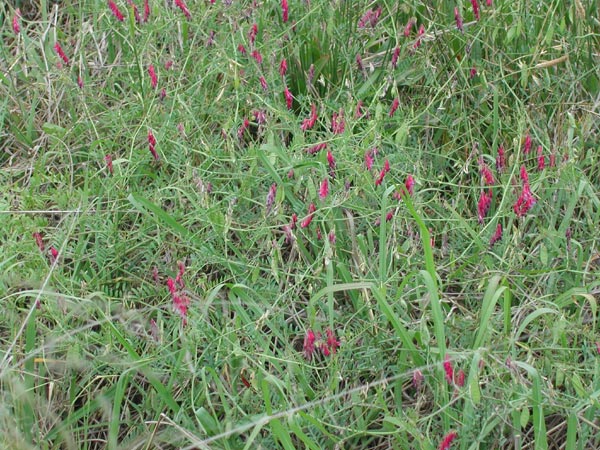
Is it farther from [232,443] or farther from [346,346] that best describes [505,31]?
[232,443]

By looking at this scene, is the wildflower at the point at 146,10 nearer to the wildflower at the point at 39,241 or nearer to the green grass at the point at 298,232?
the green grass at the point at 298,232

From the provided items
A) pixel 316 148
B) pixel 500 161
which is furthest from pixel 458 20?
pixel 316 148

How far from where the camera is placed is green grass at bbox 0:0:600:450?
2.13m

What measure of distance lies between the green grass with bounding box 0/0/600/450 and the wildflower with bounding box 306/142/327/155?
0.02m

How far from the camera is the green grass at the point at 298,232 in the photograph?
213cm

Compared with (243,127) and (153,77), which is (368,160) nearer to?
(243,127)

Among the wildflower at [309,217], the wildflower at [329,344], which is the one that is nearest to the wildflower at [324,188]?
the wildflower at [309,217]

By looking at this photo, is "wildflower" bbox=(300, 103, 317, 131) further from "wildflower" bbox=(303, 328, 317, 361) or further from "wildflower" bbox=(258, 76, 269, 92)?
"wildflower" bbox=(303, 328, 317, 361)

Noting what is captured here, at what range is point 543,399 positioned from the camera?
207 centimetres

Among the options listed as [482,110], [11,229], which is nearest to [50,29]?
[11,229]

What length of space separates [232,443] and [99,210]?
77 cm

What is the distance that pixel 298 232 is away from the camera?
8.11 ft

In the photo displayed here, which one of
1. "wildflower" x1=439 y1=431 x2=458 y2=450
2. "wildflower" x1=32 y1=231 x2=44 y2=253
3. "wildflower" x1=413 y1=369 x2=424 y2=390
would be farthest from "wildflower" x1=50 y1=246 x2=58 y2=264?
"wildflower" x1=439 y1=431 x2=458 y2=450

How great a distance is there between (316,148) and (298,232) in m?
0.23
